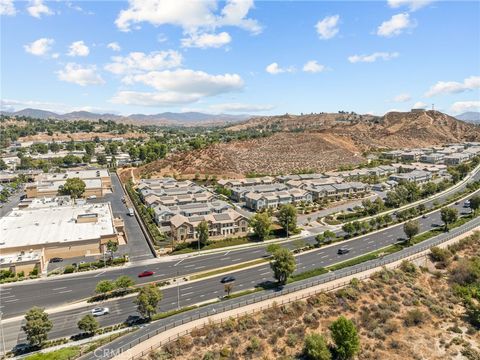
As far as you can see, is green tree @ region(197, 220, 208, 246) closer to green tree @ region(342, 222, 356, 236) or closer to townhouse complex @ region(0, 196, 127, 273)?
townhouse complex @ region(0, 196, 127, 273)

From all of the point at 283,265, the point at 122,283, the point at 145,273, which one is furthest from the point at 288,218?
the point at 122,283

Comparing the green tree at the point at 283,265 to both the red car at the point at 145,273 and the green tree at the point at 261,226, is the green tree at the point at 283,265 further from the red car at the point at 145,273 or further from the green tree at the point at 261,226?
the red car at the point at 145,273

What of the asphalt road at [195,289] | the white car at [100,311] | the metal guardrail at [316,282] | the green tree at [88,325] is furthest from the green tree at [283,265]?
the green tree at [88,325]

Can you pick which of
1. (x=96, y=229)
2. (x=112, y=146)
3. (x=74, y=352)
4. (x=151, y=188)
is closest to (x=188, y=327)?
(x=74, y=352)

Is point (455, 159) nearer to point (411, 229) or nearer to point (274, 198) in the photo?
point (274, 198)

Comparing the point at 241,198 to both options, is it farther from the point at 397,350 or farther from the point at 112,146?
the point at 112,146

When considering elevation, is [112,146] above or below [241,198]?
above
